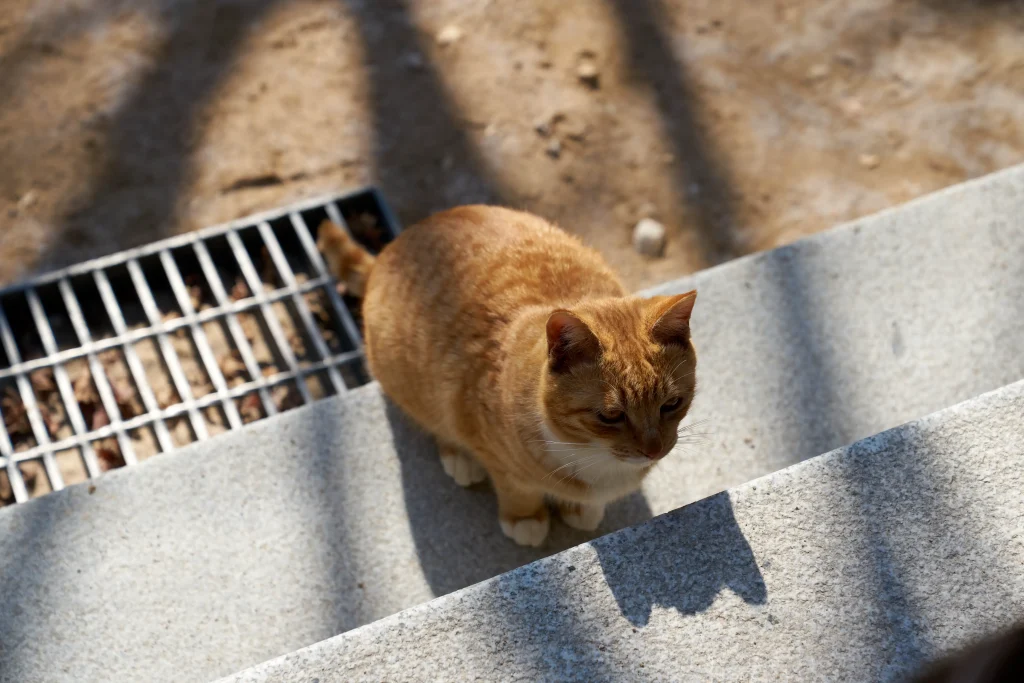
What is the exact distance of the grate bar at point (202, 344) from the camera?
3.05 m

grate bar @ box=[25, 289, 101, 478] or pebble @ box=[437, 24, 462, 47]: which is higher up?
pebble @ box=[437, 24, 462, 47]

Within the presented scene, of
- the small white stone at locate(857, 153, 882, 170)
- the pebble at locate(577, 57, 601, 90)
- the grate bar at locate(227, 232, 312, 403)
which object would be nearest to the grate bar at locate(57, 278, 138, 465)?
the grate bar at locate(227, 232, 312, 403)

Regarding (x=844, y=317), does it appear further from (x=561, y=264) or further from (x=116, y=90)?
(x=116, y=90)

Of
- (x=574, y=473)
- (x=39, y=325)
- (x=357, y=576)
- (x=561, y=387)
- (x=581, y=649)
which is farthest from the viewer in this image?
(x=39, y=325)

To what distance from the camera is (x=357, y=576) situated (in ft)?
7.73

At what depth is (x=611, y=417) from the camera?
2.07m

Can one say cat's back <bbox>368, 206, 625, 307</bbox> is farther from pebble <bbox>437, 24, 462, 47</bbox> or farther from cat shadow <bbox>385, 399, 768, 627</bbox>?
pebble <bbox>437, 24, 462, 47</bbox>

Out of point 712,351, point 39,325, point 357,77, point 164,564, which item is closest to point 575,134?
point 357,77

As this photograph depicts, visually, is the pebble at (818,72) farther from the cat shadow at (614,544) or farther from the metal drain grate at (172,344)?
the cat shadow at (614,544)

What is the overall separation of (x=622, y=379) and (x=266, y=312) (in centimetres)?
167

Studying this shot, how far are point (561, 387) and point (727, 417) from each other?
716 mm

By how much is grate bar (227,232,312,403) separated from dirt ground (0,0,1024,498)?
28 centimetres

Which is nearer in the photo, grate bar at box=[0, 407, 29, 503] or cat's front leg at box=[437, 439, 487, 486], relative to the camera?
cat's front leg at box=[437, 439, 487, 486]

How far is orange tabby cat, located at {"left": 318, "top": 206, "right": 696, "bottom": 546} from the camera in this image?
205cm
